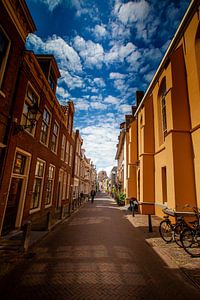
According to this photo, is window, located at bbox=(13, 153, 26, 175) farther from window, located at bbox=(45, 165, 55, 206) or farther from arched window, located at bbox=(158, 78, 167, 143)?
arched window, located at bbox=(158, 78, 167, 143)

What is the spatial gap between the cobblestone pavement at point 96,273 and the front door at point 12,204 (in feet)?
6.29

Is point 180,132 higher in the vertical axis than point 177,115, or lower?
lower

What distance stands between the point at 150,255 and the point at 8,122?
21.7 feet

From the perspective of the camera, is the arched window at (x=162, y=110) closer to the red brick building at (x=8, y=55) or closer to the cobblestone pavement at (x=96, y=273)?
the cobblestone pavement at (x=96, y=273)

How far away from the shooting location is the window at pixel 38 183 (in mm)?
9172

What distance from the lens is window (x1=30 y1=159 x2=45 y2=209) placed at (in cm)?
917

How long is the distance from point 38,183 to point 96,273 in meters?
7.04

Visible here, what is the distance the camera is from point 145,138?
13.5 meters

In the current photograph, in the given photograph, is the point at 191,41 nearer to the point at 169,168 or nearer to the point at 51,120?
the point at 169,168

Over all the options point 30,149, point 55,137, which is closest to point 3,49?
point 30,149

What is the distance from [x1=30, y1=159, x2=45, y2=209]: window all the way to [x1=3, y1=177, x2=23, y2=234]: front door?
1.65m

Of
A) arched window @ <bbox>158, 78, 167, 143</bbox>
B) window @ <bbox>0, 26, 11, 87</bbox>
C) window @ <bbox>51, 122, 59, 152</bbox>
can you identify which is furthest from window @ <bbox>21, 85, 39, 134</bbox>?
arched window @ <bbox>158, 78, 167, 143</bbox>

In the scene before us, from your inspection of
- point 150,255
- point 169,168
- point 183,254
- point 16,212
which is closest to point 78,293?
point 150,255

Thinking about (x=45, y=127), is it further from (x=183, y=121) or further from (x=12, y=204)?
(x=183, y=121)
